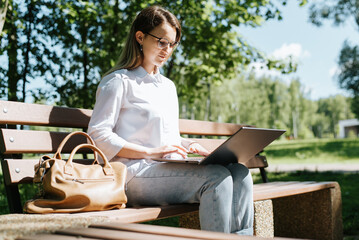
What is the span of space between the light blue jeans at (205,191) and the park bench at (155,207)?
0.35ft

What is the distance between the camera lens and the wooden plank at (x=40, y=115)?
2.60 metres

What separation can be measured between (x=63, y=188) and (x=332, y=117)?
92.0m

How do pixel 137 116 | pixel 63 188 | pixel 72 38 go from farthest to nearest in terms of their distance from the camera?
pixel 72 38 → pixel 137 116 → pixel 63 188

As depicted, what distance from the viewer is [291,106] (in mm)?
66125

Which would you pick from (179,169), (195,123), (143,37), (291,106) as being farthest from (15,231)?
(291,106)

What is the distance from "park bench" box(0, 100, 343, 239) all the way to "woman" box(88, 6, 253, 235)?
16cm

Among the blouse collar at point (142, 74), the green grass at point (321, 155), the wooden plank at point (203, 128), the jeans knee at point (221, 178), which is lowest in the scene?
the green grass at point (321, 155)

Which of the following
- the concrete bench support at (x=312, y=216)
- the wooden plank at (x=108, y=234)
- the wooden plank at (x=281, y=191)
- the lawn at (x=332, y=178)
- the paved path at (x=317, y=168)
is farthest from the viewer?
the paved path at (x=317, y=168)

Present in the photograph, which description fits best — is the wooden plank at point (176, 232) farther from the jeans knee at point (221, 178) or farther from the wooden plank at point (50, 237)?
the jeans knee at point (221, 178)

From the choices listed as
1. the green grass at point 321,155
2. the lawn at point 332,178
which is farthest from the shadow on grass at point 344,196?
the green grass at point 321,155

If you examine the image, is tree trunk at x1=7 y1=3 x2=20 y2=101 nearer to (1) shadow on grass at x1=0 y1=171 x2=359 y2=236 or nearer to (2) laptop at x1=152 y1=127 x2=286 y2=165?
(1) shadow on grass at x1=0 y1=171 x2=359 y2=236

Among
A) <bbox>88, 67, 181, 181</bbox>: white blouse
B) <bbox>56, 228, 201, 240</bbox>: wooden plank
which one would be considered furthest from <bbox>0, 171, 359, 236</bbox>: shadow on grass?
<bbox>56, 228, 201, 240</bbox>: wooden plank

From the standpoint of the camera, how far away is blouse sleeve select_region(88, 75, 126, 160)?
2.51m

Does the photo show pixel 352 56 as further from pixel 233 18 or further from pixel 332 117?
pixel 332 117
